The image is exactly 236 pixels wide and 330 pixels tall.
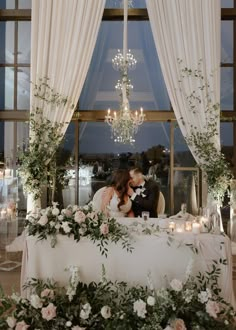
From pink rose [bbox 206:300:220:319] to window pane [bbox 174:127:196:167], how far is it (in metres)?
3.85

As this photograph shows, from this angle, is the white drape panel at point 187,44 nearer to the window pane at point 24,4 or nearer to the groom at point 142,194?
the groom at point 142,194

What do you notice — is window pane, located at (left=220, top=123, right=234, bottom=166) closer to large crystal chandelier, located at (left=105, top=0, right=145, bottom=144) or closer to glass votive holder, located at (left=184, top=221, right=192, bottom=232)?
large crystal chandelier, located at (left=105, top=0, right=145, bottom=144)

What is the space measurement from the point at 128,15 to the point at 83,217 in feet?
14.0

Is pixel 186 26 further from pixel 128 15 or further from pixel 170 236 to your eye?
pixel 170 236

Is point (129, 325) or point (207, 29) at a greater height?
point (207, 29)

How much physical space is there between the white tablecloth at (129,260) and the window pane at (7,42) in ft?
13.7

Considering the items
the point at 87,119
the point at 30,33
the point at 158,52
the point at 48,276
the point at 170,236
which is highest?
the point at 30,33

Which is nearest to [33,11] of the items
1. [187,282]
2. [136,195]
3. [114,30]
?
[114,30]

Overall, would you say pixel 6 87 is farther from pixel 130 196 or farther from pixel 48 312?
pixel 48 312

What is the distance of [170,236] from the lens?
3.47m

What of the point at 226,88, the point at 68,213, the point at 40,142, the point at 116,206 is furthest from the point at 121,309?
the point at 226,88

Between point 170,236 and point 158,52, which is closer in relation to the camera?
point 170,236

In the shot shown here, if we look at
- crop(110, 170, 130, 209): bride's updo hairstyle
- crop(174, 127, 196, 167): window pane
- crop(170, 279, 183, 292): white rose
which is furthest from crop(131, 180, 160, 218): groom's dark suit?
crop(170, 279, 183, 292): white rose

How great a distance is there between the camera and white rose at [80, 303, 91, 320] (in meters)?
2.90
